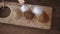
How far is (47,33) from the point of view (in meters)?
1.19

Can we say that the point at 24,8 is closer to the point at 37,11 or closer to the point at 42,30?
the point at 37,11

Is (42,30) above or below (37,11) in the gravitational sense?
below

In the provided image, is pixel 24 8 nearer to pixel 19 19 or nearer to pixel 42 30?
pixel 19 19

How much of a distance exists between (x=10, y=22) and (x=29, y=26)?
0.54ft

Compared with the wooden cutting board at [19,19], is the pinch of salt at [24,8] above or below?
above

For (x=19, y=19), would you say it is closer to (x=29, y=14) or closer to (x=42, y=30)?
(x=29, y=14)

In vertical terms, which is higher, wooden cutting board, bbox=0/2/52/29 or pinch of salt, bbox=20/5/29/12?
pinch of salt, bbox=20/5/29/12

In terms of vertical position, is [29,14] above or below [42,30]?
above

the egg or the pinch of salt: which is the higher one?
the pinch of salt

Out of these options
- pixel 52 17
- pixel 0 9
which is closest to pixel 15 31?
pixel 0 9

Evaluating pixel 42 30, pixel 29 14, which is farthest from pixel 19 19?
pixel 42 30

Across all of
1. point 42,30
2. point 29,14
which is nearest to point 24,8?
point 29,14

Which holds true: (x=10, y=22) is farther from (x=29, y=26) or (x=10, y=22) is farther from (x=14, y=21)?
(x=29, y=26)

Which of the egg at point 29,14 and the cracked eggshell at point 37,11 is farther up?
the cracked eggshell at point 37,11
